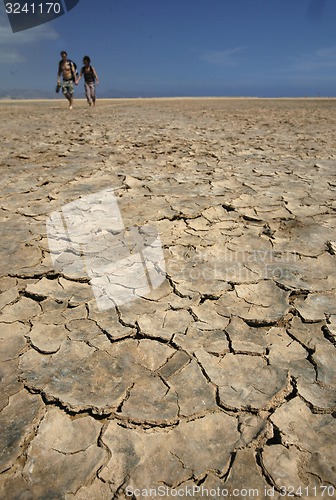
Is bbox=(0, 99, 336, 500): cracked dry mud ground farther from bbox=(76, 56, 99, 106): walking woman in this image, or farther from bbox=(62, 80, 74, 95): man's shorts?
bbox=(76, 56, 99, 106): walking woman

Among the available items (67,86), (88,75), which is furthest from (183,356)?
(88,75)

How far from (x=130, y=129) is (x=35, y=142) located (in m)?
1.82

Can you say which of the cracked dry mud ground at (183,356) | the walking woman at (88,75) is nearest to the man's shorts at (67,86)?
the walking woman at (88,75)

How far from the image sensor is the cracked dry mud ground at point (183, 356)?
91cm

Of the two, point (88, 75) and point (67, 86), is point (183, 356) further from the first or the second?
point (88, 75)

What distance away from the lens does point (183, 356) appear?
127 cm

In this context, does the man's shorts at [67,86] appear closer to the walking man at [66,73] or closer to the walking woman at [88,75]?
the walking man at [66,73]

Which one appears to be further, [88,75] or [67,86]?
[88,75]

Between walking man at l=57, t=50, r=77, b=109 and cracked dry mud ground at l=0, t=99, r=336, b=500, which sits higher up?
walking man at l=57, t=50, r=77, b=109

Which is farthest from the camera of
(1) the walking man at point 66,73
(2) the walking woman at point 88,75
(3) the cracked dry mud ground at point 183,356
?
(2) the walking woman at point 88,75

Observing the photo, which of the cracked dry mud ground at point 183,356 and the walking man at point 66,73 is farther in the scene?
the walking man at point 66,73

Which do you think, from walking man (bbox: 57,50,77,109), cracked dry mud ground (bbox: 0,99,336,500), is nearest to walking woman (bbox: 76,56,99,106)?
walking man (bbox: 57,50,77,109)

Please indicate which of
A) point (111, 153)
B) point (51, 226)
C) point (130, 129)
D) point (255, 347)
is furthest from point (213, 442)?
point (130, 129)

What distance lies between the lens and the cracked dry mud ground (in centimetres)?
91
